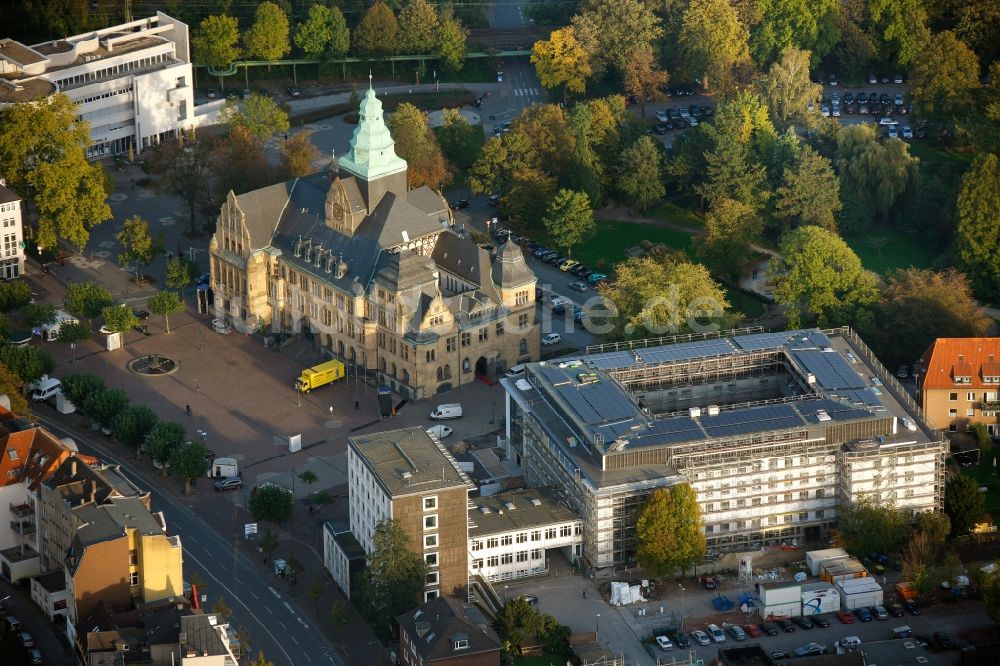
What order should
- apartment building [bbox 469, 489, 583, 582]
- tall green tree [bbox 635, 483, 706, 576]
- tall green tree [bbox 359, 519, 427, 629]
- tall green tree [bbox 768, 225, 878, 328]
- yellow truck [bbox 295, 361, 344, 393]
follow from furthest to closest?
tall green tree [bbox 768, 225, 878, 328]
yellow truck [bbox 295, 361, 344, 393]
apartment building [bbox 469, 489, 583, 582]
tall green tree [bbox 635, 483, 706, 576]
tall green tree [bbox 359, 519, 427, 629]

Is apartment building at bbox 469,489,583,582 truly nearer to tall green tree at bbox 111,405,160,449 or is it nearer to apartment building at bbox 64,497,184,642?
apartment building at bbox 64,497,184,642

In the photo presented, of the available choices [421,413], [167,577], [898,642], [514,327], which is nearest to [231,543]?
[167,577]

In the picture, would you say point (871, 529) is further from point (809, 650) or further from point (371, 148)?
point (371, 148)

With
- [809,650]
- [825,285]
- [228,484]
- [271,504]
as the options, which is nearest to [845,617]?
[809,650]

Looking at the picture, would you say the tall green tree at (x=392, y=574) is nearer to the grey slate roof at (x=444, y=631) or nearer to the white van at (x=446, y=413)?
the grey slate roof at (x=444, y=631)

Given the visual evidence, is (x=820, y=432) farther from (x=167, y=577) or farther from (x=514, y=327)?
(x=167, y=577)

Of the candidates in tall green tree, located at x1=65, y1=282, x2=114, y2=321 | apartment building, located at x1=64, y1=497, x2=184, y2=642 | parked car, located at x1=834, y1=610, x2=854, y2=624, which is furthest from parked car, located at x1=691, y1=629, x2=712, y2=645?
tall green tree, located at x1=65, y1=282, x2=114, y2=321
